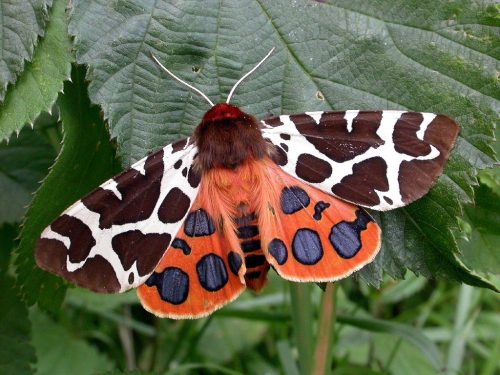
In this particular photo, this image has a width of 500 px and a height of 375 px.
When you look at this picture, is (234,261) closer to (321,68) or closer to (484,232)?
(321,68)

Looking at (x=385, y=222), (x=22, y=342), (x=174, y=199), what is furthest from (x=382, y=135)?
(x=22, y=342)

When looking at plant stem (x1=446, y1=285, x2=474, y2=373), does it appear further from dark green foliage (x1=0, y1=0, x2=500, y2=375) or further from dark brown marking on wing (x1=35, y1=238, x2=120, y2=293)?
dark brown marking on wing (x1=35, y1=238, x2=120, y2=293)

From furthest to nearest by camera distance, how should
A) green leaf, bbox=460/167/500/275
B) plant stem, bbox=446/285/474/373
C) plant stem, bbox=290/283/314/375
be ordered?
plant stem, bbox=446/285/474/373
plant stem, bbox=290/283/314/375
green leaf, bbox=460/167/500/275

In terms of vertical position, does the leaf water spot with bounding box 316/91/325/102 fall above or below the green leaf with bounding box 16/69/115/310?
above

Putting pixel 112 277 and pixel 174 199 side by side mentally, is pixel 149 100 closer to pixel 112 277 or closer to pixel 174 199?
pixel 174 199

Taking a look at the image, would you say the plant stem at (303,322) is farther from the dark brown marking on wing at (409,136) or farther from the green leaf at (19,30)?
the green leaf at (19,30)

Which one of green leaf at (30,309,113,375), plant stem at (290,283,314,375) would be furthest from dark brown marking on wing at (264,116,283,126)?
green leaf at (30,309,113,375)

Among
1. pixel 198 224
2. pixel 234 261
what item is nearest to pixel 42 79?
pixel 198 224
